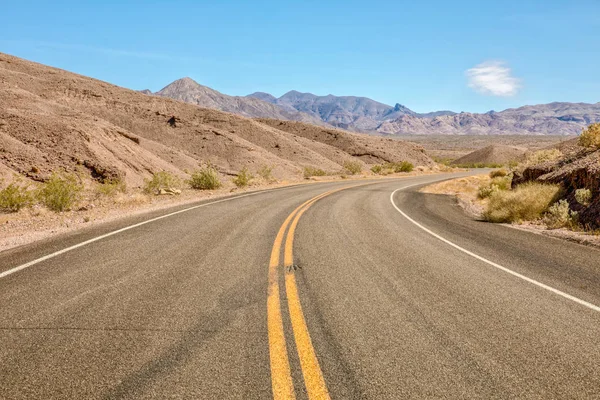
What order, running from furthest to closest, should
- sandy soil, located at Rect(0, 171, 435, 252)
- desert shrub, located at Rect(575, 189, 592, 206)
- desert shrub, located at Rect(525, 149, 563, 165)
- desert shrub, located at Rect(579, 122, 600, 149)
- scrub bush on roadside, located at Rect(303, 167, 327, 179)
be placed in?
scrub bush on roadside, located at Rect(303, 167, 327, 179), desert shrub, located at Rect(525, 149, 563, 165), desert shrub, located at Rect(579, 122, 600, 149), desert shrub, located at Rect(575, 189, 592, 206), sandy soil, located at Rect(0, 171, 435, 252)

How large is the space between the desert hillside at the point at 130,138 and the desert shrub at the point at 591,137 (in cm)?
2365

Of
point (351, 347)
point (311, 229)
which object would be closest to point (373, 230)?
point (311, 229)

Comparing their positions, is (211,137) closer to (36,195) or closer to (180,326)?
(36,195)

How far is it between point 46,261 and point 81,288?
1762 millimetres

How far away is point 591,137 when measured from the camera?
1348 cm

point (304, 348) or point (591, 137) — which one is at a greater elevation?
point (591, 137)

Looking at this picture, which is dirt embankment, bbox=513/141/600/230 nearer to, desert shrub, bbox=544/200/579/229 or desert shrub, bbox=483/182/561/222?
desert shrub, bbox=544/200/579/229

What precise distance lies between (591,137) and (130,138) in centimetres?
3431

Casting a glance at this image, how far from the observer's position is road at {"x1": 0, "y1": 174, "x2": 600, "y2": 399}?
107 inches

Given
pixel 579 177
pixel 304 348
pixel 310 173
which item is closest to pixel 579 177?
pixel 579 177

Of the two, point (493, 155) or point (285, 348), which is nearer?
point (285, 348)

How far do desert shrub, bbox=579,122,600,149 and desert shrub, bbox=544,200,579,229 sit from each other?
3928 mm

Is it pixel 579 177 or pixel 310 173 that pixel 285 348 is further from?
pixel 310 173

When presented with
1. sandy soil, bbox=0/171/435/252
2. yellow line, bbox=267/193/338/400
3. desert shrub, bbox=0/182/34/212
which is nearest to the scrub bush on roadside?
sandy soil, bbox=0/171/435/252
